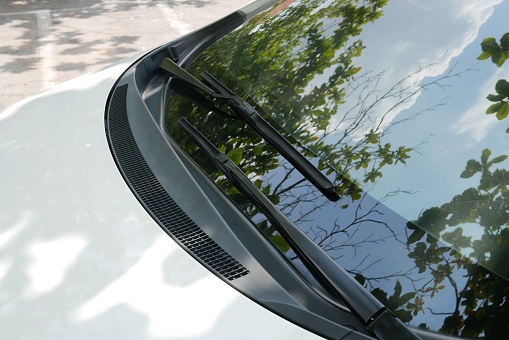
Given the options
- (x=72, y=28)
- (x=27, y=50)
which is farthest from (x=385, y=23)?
(x=72, y=28)

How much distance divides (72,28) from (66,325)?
17.7ft

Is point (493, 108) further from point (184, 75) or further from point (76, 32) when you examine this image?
point (76, 32)

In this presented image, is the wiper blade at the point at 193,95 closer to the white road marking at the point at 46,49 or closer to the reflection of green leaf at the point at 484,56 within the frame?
the reflection of green leaf at the point at 484,56

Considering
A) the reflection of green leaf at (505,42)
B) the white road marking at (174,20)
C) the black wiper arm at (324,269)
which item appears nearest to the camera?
the black wiper arm at (324,269)

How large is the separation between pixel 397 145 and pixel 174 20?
5390 mm

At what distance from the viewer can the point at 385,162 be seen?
1.49m

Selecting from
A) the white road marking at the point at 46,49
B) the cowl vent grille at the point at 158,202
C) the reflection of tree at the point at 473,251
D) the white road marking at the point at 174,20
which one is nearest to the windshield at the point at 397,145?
the reflection of tree at the point at 473,251

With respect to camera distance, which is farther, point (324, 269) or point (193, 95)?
point (193, 95)

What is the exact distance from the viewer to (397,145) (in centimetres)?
150

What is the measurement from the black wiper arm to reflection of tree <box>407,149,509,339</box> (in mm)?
134

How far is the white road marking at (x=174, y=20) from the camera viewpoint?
6160mm

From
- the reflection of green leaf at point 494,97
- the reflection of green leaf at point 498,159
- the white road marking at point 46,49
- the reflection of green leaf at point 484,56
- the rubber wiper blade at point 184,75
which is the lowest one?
the reflection of green leaf at point 498,159

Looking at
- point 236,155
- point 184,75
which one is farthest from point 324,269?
point 184,75

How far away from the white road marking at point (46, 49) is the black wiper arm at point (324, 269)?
3.70 metres
